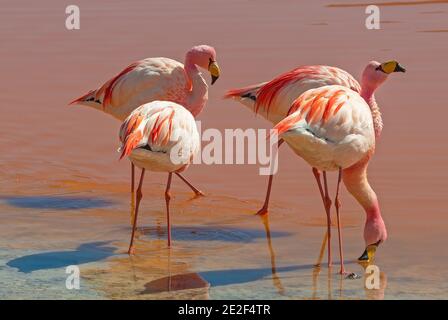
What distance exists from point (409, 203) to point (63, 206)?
2.72 metres

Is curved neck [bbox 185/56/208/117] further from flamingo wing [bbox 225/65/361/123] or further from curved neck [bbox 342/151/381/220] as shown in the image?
curved neck [bbox 342/151/381/220]

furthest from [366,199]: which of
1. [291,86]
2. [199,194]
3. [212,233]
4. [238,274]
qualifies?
[199,194]

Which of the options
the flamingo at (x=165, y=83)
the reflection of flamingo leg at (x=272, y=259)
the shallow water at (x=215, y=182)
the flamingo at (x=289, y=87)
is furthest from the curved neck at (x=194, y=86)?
the reflection of flamingo leg at (x=272, y=259)

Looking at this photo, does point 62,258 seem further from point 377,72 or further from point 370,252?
point 377,72

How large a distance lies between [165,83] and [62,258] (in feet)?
8.03

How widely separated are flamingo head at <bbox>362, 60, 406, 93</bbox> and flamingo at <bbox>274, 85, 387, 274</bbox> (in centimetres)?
26

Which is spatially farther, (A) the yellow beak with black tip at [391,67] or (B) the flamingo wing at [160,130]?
(A) the yellow beak with black tip at [391,67]

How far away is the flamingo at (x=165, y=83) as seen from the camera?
9.06 meters

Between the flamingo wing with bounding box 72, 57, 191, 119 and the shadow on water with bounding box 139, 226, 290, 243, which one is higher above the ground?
the flamingo wing with bounding box 72, 57, 191, 119

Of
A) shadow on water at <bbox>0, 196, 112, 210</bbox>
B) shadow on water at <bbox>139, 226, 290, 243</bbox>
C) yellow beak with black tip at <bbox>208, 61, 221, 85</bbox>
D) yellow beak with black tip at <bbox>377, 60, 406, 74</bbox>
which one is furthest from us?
yellow beak with black tip at <bbox>208, 61, 221, 85</bbox>

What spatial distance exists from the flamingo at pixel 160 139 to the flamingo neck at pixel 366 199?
3.61ft

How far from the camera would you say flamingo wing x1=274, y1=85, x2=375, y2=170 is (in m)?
6.77

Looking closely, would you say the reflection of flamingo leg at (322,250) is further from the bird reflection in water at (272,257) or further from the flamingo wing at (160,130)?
the flamingo wing at (160,130)

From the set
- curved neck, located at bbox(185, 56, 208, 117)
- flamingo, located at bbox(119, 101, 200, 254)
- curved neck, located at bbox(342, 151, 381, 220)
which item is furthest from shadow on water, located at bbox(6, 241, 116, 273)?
curved neck, located at bbox(185, 56, 208, 117)
